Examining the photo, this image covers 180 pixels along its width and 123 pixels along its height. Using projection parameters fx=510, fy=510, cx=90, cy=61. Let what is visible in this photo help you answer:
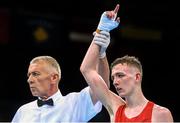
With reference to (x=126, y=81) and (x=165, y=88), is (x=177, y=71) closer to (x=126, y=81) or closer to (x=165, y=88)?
(x=165, y=88)

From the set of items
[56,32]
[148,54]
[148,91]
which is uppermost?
[56,32]

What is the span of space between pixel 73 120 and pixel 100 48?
0.58 m

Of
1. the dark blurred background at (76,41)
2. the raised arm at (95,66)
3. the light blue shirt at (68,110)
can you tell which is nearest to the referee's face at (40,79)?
the light blue shirt at (68,110)

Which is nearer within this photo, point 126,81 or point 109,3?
point 126,81

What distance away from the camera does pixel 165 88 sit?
25.6 ft

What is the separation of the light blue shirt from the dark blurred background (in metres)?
3.40

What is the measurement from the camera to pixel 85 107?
3312 millimetres

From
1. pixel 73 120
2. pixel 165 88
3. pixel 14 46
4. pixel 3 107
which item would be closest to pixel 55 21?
pixel 14 46

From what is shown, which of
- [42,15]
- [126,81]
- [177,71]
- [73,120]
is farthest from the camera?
[177,71]

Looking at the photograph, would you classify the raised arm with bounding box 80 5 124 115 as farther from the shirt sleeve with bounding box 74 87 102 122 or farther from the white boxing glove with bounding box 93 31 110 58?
the shirt sleeve with bounding box 74 87 102 122

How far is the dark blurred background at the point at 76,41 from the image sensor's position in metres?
7.20

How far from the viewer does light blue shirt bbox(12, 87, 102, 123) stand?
330 cm

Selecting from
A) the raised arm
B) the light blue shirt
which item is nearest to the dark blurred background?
the light blue shirt

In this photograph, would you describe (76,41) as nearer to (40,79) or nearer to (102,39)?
(40,79)
